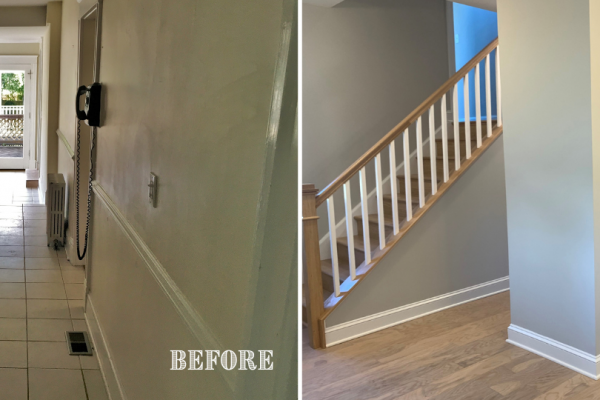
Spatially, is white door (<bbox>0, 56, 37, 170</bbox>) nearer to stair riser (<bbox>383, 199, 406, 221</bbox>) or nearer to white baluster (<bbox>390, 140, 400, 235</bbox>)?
stair riser (<bbox>383, 199, 406, 221</bbox>)

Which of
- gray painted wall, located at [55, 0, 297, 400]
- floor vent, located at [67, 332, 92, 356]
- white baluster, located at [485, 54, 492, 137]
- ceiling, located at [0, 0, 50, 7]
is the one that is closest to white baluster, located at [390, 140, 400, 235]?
white baluster, located at [485, 54, 492, 137]

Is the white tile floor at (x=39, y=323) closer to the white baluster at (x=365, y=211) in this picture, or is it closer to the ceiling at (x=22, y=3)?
the white baluster at (x=365, y=211)

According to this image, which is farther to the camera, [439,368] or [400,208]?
[400,208]

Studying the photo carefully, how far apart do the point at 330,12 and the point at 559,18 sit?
168cm

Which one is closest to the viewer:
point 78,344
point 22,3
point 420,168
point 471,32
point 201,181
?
point 201,181

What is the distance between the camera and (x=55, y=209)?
12.9 ft

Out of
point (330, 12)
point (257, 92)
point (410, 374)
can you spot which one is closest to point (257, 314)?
point (257, 92)

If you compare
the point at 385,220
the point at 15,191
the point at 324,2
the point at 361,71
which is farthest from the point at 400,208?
the point at 15,191

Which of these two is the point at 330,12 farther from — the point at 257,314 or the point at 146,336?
the point at 257,314

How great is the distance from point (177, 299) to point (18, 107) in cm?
886

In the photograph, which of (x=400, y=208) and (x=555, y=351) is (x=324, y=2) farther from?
(x=555, y=351)

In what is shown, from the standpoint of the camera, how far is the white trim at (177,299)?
2.77ft

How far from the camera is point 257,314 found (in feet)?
2.26

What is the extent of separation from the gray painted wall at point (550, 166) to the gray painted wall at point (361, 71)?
4.29 ft
